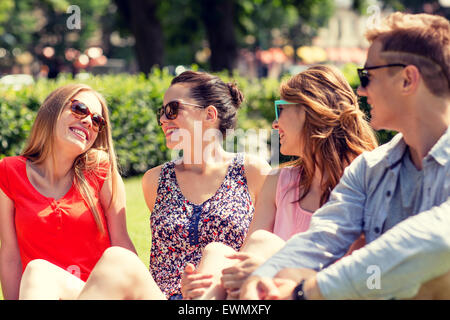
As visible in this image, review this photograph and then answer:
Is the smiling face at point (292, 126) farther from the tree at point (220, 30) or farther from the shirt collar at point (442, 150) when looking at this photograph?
the tree at point (220, 30)

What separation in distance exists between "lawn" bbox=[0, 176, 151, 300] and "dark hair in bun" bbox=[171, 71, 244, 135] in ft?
3.72

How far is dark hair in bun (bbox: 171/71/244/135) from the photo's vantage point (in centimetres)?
404

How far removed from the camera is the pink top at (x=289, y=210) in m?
3.37

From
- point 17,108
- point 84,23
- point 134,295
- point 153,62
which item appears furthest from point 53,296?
point 84,23

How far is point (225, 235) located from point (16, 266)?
1.20 m

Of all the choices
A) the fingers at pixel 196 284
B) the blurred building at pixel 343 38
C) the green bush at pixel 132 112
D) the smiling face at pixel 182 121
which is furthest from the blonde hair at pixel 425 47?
the blurred building at pixel 343 38

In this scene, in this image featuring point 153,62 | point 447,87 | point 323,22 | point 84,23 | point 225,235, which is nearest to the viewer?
point 447,87

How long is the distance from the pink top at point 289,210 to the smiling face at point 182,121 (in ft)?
2.47

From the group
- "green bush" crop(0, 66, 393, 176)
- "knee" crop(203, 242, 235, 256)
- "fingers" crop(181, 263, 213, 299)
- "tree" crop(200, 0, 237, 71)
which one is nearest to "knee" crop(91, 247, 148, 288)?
"fingers" crop(181, 263, 213, 299)

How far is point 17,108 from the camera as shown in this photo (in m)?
9.26

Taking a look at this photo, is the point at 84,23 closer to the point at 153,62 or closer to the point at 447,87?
→ the point at 153,62

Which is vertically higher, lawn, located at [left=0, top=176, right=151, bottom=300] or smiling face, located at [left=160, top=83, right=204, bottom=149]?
smiling face, located at [left=160, top=83, right=204, bottom=149]

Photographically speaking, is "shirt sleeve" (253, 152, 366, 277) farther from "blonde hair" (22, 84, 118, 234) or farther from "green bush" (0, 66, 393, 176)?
"green bush" (0, 66, 393, 176)

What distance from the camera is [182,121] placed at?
3961mm
